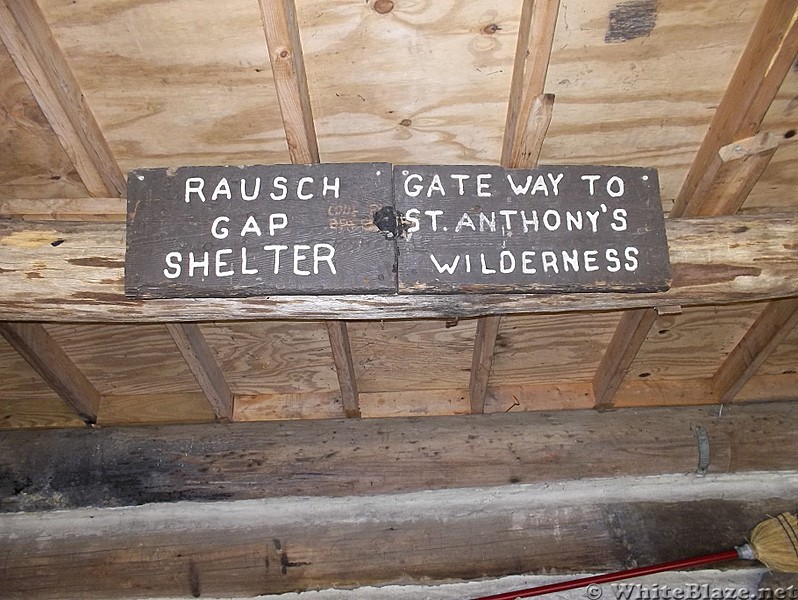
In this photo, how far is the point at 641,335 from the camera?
9.65ft

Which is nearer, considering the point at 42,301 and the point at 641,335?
the point at 42,301

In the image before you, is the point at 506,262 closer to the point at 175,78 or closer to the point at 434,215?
the point at 434,215

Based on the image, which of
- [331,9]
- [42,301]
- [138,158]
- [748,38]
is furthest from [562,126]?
[42,301]

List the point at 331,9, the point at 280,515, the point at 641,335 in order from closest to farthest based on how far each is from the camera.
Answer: the point at 331,9, the point at 641,335, the point at 280,515

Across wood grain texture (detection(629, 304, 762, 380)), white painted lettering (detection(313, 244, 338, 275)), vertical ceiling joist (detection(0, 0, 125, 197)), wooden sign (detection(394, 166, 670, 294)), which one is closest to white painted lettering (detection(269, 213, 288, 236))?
white painted lettering (detection(313, 244, 338, 275))

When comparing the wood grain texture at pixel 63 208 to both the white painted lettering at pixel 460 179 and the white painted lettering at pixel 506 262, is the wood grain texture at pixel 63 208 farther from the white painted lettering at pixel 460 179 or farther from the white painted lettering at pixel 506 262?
the white painted lettering at pixel 506 262

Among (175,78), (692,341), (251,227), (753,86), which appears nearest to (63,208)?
(175,78)

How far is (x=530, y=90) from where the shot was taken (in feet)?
6.56

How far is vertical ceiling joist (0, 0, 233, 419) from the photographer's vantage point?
182 centimetres

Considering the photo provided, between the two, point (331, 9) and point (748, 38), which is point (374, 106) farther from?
point (748, 38)

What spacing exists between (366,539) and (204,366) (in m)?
1.05

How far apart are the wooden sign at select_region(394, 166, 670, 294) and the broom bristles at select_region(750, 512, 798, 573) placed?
172 centimetres

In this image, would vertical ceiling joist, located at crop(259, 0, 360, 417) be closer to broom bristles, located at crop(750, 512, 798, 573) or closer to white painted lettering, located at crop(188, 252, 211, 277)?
white painted lettering, located at crop(188, 252, 211, 277)

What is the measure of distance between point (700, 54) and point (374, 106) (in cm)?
97
